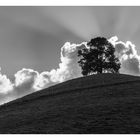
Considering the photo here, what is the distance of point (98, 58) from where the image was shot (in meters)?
66.9

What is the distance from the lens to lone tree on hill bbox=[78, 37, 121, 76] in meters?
66.2

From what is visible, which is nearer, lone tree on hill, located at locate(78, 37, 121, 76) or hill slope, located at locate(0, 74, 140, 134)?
hill slope, located at locate(0, 74, 140, 134)

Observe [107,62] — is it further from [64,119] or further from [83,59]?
[64,119]

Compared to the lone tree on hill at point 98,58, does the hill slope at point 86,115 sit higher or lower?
lower

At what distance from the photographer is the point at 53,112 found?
2927 cm

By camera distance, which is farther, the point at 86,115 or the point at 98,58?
the point at 98,58

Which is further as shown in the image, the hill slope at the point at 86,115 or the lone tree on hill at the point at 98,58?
the lone tree on hill at the point at 98,58

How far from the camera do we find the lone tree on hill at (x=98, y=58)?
2606 inches

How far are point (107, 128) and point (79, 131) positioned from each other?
6.56 feet

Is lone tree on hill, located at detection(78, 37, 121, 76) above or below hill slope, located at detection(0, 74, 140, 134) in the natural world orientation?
above

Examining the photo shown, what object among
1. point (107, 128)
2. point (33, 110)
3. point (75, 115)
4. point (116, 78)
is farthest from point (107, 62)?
point (107, 128)

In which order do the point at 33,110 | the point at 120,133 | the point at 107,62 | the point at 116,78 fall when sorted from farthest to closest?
the point at 107,62, the point at 116,78, the point at 33,110, the point at 120,133

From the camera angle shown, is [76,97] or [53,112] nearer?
[53,112]

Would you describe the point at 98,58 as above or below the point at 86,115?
above
